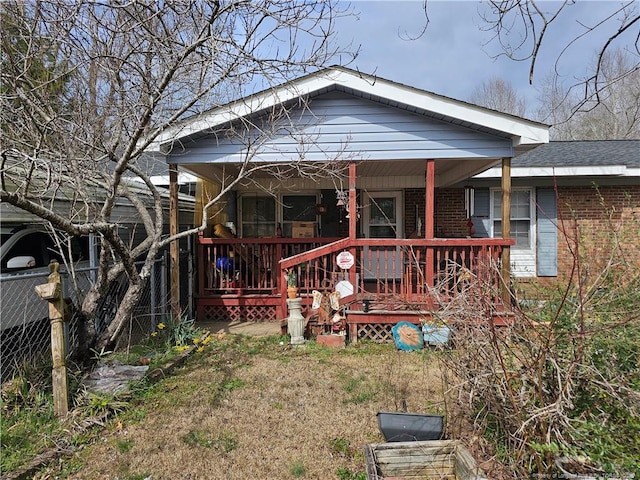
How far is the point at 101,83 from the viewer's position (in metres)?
6.38

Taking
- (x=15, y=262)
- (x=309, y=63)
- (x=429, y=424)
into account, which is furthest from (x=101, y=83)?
(x=429, y=424)

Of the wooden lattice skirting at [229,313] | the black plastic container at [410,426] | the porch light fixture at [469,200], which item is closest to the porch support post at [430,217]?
the porch light fixture at [469,200]

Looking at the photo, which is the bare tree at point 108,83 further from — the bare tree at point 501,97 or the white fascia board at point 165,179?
the bare tree at point 501,97

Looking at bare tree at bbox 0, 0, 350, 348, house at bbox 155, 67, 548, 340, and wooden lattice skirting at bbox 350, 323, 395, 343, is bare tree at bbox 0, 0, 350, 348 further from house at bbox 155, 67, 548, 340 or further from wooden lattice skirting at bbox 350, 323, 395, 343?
wooden lattice skirting at bbox 350, 323, 395, 343

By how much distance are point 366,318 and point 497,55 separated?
4.19 metres

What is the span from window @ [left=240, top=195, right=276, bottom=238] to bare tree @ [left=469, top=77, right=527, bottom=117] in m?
22.3

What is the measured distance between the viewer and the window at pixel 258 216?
1047cm

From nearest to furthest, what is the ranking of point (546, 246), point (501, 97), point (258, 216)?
point (546, 246)
point (258, 216)
point (501, 97)

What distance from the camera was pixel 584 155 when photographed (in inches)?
385

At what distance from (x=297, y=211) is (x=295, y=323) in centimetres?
472

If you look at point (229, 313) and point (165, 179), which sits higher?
point (165, 179)

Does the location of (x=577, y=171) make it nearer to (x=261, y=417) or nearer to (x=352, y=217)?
(x=352, y=217)

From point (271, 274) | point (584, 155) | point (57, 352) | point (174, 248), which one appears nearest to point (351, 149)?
point (271, 274)

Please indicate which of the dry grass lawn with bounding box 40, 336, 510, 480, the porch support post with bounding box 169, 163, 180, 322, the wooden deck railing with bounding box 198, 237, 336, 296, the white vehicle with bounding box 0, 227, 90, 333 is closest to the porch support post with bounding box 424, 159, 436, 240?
the dry grass lawn with bounding box 40, 336, 510, 480
